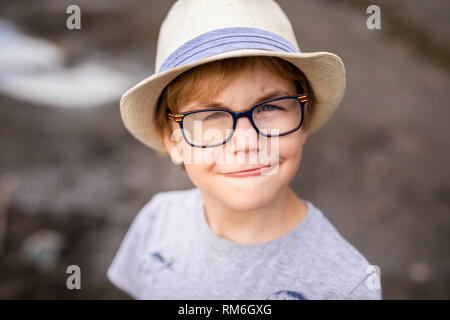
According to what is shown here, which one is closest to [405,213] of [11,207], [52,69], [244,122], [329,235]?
[329,235]

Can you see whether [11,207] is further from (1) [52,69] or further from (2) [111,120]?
(1) [52,69]

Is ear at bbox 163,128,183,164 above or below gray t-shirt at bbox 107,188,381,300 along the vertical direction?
above

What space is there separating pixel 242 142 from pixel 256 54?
0.26 m

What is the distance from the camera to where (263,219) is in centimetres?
138

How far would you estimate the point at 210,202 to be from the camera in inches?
58.6

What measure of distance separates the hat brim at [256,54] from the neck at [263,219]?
1.17 feet

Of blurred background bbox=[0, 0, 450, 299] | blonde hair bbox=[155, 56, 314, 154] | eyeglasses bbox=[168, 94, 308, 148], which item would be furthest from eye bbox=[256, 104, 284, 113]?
blurred background bbox=[0, 0, 450, 299]

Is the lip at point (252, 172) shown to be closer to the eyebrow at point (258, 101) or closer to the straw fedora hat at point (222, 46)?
the eyebrow at point (258, 101)

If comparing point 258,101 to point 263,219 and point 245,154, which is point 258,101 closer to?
point 245,154

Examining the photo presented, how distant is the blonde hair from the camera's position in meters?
1.12

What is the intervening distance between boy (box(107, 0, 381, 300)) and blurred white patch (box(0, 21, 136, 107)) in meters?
3.12

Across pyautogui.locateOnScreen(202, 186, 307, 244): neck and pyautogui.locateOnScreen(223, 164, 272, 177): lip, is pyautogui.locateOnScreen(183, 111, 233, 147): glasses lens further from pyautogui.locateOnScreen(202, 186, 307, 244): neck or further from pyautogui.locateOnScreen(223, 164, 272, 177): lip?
pyautogui.locateOnScreen(202, 186, 307, 244): neck

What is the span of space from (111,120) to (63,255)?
67.6 inches
